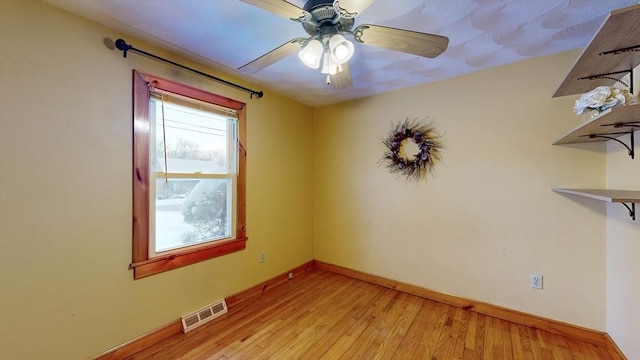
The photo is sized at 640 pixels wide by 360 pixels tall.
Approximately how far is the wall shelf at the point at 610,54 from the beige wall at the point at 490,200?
508mm

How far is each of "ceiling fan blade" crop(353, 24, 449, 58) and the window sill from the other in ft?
6.91

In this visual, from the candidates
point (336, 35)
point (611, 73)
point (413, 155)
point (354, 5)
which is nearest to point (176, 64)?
point (336, 35)

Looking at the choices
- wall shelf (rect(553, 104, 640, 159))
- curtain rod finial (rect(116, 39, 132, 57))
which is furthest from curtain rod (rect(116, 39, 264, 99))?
wall shelf (rect(553, 104, 640, 159))

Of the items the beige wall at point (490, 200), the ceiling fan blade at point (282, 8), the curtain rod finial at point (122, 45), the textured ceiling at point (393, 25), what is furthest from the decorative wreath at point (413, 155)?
the curtain rod finial at point (122, 45)

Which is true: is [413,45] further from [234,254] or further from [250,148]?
[234,254]

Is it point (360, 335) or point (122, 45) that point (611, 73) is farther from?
point (122, 45)

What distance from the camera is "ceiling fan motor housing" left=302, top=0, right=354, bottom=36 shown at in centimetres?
122

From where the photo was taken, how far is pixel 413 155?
8.88 ft

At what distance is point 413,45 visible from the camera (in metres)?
1.31

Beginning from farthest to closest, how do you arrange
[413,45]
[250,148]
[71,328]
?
[250,148], [71,328], [413,45]

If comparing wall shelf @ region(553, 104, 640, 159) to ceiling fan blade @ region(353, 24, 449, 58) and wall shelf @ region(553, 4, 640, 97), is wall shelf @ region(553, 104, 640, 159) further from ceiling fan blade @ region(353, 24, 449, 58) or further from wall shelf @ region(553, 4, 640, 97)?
ceiling fan blade @ region(353, 24, 449, 58)

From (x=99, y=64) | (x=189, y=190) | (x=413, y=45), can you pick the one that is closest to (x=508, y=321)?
(x=413, y=45)

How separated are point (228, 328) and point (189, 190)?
1247mm

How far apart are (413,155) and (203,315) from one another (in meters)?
2.62
